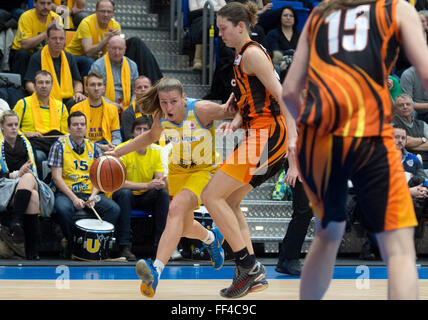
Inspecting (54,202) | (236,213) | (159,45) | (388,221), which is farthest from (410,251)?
(159,45)

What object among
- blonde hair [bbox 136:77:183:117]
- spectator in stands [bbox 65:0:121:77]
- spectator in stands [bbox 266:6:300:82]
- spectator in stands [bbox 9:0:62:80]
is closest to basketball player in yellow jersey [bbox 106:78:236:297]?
blonde hair [bbox 136:77:183:117]

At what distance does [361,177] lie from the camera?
2.75 meters

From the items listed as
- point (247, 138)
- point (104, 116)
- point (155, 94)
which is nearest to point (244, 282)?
point (247, 138)

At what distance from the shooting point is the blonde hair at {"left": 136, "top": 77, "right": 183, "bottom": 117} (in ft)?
16.4

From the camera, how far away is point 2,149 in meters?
7.68

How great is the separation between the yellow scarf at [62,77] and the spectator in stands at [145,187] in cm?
141

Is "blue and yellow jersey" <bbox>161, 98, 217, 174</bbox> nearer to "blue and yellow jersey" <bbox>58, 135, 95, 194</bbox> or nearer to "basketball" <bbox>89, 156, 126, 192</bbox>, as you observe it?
"basketball" <bbox>89, 156, 126, 192</bbox>

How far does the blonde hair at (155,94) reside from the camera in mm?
5000

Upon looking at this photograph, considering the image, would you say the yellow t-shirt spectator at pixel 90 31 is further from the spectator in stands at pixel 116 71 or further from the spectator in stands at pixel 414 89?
the spectator in stands at pixel 414 89

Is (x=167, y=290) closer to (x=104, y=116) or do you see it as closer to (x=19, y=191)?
(x=19, y=191)

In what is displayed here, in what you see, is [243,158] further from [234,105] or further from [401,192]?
[401,192]

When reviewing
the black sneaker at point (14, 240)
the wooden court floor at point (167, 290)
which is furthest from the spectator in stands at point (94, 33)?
the wooden court floor at point (167, 290)

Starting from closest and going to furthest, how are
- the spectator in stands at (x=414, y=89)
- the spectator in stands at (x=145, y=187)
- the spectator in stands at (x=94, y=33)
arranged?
the spectator in stands at (x=145, y=187)
the spectator in stands at (x=94, y=33)
the spectator in stands at (x=414, y=89)

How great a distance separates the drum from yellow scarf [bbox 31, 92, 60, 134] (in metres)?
1.46
